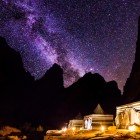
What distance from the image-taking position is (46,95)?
114 meters

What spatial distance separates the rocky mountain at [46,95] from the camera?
9906 cm

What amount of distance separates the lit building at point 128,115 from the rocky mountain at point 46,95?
69341 millimetres

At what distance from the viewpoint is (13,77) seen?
341 feet

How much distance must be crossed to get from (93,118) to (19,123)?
62581 millimetres

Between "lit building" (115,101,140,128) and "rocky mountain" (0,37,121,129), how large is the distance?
6934 centimetres

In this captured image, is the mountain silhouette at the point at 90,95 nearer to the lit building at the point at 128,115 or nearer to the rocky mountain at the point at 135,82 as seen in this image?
the rocky mountain at the point at 135,82

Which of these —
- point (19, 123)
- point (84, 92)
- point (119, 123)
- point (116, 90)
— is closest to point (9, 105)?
point (19, 123)

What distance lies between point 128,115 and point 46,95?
88.0m

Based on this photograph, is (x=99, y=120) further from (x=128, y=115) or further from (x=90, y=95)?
(x=90, y=95)

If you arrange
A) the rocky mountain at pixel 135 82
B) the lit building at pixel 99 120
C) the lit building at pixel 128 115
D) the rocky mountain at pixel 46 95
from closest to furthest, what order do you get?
1. the lit building at pixel 128 115
2. the lit building at pixel 99 120
3. the rocky mountain at pixel 135 82
4. the rocky mountain at pixel 46 95

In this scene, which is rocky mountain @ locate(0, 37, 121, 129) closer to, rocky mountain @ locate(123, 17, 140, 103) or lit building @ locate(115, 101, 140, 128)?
rocky mountain @ locate(123, 17, 140, 103)

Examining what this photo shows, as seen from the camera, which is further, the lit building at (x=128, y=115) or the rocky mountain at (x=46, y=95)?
the rocky mountain at (x=46, y=95)

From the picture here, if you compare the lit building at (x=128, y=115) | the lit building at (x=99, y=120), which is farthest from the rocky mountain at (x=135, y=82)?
the lit building at (x=128, y=115)

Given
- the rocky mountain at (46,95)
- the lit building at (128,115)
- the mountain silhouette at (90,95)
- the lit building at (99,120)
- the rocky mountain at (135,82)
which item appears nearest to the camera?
the lit building at (128,115)
